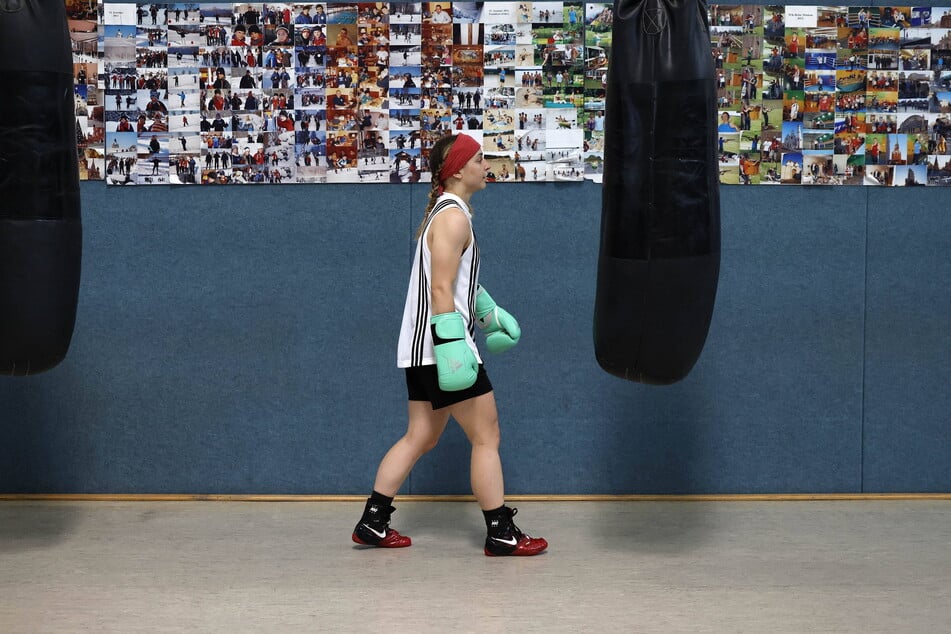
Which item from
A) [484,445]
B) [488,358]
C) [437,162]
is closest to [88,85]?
[437,162]

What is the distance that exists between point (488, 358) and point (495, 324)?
0.62 meters

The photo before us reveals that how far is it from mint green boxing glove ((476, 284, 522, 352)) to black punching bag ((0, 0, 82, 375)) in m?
1.45

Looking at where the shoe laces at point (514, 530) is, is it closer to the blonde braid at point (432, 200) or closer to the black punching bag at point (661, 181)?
the black punching bag at point (661, 181)

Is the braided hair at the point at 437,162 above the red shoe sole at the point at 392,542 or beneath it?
above

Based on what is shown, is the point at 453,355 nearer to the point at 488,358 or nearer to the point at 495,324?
the point at 495,324

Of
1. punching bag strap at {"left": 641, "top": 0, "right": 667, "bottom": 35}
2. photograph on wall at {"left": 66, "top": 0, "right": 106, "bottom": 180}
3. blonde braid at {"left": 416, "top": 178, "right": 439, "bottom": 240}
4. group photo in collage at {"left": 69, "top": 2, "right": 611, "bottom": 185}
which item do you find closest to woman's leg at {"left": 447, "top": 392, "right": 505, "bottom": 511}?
blonde braid at {"left": 416, "top": 178, "right": 439, "bottom": 240}

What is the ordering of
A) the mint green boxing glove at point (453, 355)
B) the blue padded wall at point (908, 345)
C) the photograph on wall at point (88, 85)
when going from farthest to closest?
the blue padded wall at point (908, 345)
the photograph on wall at point (88, 85)
the mint green boxing glove at point (453, 355)

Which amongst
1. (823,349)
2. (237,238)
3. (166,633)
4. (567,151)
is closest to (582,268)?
(567,151)

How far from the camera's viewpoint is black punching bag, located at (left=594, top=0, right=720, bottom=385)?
10.2 ft

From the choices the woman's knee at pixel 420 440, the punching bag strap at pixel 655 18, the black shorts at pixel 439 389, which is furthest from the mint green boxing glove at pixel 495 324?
the punching bag strap at pixel 655 18

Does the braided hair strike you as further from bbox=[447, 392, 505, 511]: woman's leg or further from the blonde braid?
bbox=[447, 392, 505, 511]: woman's leg

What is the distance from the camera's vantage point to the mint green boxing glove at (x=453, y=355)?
360cm

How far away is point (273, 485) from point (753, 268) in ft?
7.37

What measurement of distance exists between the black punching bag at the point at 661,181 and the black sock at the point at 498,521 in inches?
35.7
